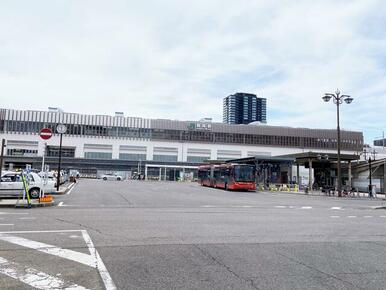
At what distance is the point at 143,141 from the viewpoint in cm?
9256

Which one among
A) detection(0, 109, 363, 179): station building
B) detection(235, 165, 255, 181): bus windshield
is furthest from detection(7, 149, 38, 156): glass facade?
detection(235, 165, 255, 181): bus windshield

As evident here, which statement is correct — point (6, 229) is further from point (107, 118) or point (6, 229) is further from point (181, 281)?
point (107, 118)

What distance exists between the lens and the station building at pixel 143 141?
3430 inches

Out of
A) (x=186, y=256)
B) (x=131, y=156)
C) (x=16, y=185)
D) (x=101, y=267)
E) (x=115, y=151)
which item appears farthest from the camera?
(x=131, y=156)

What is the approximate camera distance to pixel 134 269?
6.13m

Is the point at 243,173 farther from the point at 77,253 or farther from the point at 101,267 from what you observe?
the point at 101,267

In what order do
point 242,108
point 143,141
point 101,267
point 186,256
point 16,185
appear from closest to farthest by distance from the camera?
point 101,267 → point 186,256 → point 16,185 → point 143,141 → point 242,108

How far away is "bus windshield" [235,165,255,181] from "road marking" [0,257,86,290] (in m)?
33.2

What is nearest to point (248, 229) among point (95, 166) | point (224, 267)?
point (224, 267)

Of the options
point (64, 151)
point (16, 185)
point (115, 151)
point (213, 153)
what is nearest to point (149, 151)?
point (115, 151)

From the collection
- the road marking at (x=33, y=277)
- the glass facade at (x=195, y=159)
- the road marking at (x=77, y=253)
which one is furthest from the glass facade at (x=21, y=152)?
the road marking at (x=33, y=277)

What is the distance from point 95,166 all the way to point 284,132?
169 feet

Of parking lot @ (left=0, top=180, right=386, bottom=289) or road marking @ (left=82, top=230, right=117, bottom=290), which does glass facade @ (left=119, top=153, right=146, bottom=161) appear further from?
road marking @ (left=82, top=230, right=117, bottom=290)

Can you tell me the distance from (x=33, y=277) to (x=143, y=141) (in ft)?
287
